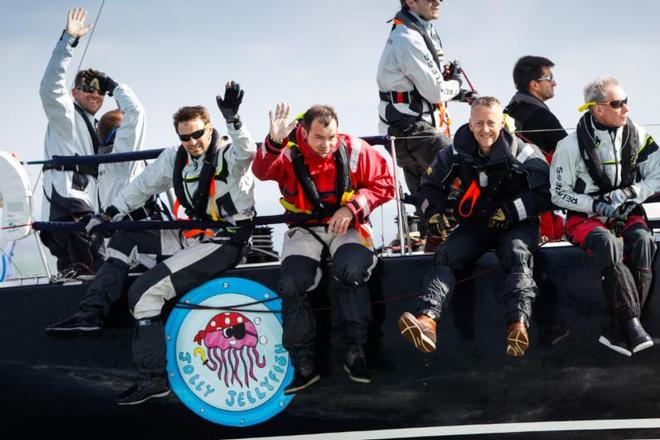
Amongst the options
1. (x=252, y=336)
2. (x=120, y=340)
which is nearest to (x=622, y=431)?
(x=252, y=336)

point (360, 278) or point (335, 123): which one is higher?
point (335, 123)

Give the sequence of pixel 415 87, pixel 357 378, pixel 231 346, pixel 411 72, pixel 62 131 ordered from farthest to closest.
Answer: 1. pixel 62 131
2. pixel 415 87
3. pixel 411 72
4. pixel 231 346
5. pixel 357 378

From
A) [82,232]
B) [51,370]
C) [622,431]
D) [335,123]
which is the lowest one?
[622,431]

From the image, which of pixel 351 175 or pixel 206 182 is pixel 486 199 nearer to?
pixel 351 175

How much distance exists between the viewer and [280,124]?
4.54 metres

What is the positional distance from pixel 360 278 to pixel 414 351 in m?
0.59

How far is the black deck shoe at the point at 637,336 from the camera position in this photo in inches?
175

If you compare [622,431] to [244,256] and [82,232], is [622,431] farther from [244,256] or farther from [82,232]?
[82,232]

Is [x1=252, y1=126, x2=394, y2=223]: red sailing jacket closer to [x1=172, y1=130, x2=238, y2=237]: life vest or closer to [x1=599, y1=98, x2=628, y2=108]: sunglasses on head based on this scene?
[x1=172, y1=130, x2=238, y2=237]: life vest

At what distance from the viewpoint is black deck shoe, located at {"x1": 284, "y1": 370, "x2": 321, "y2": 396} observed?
4.84 m

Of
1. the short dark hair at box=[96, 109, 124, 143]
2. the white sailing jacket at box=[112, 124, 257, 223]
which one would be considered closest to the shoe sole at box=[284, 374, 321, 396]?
the white sailing jacket at box=[112, 124, 257, 223]

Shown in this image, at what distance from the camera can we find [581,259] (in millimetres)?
4797

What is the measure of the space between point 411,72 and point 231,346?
6.55 feet

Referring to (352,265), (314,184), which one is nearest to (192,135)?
(314,184)
